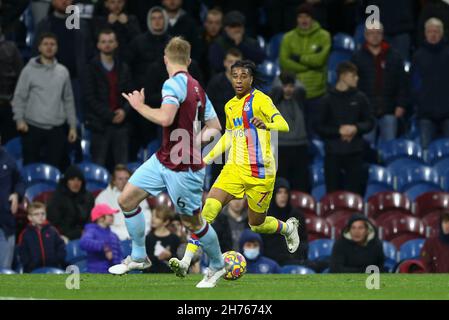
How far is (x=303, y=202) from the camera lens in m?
19.5

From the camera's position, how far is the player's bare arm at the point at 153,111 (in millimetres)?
12430

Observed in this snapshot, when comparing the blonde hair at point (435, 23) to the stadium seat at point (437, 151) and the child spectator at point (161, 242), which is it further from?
the child spectator at point (161, 242)

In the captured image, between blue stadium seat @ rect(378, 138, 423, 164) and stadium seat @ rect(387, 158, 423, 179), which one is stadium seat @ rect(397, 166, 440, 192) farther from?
blue stadium seat @ rect(378, 138, 423, 164)

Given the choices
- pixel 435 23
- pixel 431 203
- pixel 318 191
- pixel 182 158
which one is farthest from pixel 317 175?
pixel 182 158

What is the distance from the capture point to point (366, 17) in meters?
22.8

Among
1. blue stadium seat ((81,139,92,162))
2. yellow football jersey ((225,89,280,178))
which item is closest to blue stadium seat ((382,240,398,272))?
yellow football jersey ((225,89,280,178))

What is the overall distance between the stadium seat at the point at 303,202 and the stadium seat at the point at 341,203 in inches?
7.3

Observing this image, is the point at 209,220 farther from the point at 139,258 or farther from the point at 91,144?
the point at 91,144

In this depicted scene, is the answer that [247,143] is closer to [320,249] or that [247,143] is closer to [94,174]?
[320,249]

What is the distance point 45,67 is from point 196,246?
22.5 ft

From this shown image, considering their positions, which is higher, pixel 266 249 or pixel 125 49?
pixel 125 49

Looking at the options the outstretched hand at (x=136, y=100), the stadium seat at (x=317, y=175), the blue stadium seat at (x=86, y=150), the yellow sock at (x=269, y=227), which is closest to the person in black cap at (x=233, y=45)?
the stadium seat at (x=317, y=175)

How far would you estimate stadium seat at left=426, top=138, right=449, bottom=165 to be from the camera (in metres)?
20.9

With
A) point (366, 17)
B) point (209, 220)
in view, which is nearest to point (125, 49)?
point (366, 17)
